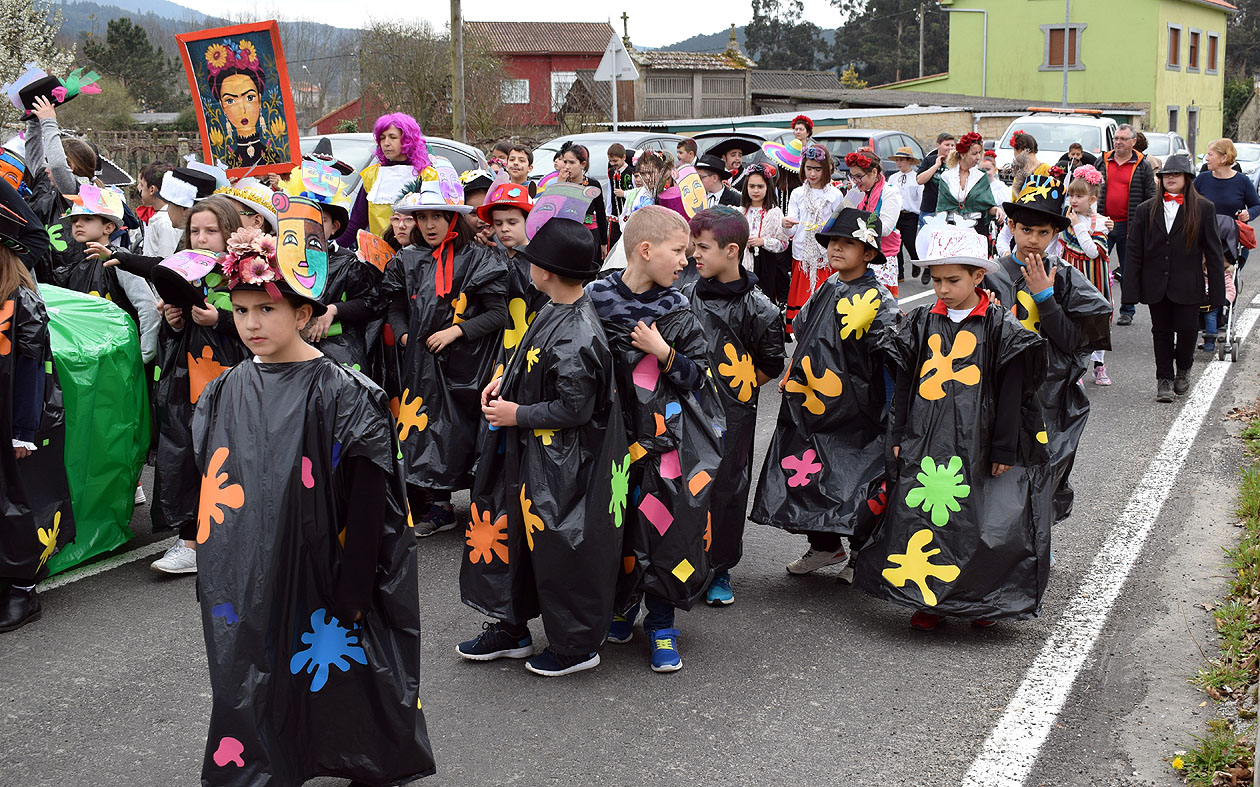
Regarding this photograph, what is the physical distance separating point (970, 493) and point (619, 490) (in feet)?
4.72

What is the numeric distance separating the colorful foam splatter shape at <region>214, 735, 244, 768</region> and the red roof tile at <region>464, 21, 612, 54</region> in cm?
5172

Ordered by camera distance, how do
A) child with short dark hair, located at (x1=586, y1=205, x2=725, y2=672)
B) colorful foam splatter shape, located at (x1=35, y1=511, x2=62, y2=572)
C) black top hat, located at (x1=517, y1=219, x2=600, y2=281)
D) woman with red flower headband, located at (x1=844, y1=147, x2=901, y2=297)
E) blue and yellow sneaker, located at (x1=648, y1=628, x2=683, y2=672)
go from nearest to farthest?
1. black top hat, located at (x1=517, y1=219, x2=600, y2=281)
2. child with short dark hair, located at (x1=586, y1=205, x2=725, y2=672)
3. blue and yellow sneaker, located at (x1=648, y1=628, x2=683, y2=672)
4. colorful foam splatter shape, located at (x1=35, y1=511, x2=62, y2=572)
5. woman with red flower headband, located at (x1=844, y1=147, x2=901, y2=297)

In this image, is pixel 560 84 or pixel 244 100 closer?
pixel 244 100

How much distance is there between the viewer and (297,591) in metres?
3.28

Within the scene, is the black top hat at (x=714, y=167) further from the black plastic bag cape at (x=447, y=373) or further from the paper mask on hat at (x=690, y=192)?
the black plastic bag cape at (x=447, y=373)

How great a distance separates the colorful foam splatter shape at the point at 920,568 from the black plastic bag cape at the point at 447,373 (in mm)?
2275

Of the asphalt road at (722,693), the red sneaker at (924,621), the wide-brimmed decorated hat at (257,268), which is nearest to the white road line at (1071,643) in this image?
the asphalt road at (722,693)

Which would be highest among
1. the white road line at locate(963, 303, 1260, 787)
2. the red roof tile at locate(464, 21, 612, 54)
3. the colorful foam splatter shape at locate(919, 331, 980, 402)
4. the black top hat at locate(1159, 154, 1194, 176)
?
the red roof tile at locate(464, 21, 612, 54)

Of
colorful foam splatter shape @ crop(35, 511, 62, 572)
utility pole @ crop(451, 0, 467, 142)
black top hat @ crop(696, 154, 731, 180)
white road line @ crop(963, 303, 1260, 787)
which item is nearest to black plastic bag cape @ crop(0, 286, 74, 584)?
colorful foam splatter shape @ crop(35, 511, 62, 572)

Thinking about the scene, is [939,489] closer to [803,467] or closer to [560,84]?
[803,467]

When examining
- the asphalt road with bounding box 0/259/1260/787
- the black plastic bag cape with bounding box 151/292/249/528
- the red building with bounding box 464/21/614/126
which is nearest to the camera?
the asphalt road with bounding box 0/259/1260/787

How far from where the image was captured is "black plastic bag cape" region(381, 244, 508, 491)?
6.11 meters

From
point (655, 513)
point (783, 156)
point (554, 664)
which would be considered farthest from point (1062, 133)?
point (554, 664)

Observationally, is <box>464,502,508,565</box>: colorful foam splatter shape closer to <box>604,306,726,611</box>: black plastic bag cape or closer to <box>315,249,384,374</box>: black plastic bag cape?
<box>604,306,726,611</box>: black plastic bag cape
